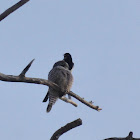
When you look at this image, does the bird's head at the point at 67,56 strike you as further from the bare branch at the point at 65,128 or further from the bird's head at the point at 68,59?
the bare branch at the point at 65,128

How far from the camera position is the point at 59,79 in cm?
1026

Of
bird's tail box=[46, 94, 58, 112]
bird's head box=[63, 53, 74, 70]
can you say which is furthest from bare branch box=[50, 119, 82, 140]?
bird's head box=[63, 53, 74, 70]

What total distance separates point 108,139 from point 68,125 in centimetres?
66

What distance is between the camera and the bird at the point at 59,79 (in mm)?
9898

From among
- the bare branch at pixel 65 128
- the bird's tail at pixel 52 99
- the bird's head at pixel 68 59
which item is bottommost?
the bare branch at pixel 65 128

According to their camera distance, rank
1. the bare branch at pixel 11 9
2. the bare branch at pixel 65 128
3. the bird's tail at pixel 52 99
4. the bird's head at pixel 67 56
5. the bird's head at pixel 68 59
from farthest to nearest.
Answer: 1. the bird's head at pixel 67 56
2. the bird's head at pixel 68 59
3. the bird's tail at pixel 52 99
4. the bare branch at pixel 11 9
5. the bare branch at pixel 65 128

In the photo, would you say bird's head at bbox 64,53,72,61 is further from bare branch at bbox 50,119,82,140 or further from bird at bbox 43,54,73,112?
bare branch at bbox 50,119,82,140

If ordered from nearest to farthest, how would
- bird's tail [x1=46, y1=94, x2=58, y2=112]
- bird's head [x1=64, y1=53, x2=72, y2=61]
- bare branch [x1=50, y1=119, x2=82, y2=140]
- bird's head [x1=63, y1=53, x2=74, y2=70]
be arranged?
1. bare branch [x1=50, y1=119, x2=82, y2=140]
2. bird's tail [x1=46, y1=94, x2=58, y2=112]
3. bird's head [x1=63, y1=53, x2=74, y2=70]
4. bird's head [x1=64, y1=53, x2=72, y2=61]

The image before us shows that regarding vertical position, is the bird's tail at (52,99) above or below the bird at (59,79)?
below

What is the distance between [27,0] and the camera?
684cm

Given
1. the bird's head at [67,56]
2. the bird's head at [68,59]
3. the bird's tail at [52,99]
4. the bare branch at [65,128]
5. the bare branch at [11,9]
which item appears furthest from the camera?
the bird's head at [67,56]

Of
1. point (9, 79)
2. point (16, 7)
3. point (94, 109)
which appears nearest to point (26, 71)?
point (9, 79)

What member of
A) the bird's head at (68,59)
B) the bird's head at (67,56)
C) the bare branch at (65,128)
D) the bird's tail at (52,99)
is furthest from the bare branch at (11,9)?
the bird's head at (67,56)

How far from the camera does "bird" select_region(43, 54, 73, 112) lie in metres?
9.90
